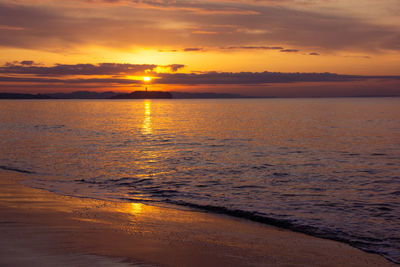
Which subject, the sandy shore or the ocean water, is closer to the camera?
the sandy shore

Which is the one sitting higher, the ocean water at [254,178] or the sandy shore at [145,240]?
the sandy shore at [145,240]

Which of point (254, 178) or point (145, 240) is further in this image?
point (254, 178)

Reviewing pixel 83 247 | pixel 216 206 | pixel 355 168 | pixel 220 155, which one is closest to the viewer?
pixel 83 247

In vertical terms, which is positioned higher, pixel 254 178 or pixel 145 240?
pixel 145 240

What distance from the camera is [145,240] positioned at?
8664mm

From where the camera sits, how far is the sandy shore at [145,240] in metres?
7.35

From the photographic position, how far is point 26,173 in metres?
19.4

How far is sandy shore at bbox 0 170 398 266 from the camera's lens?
7.35m

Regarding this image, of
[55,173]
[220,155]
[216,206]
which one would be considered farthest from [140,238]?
[220,155]

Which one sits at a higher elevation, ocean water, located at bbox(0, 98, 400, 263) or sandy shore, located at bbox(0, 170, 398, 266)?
sandy shore, located at bbox(0, 170, 398, 266)

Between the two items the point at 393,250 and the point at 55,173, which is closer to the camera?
the point at 393,250

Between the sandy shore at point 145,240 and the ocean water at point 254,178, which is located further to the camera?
the ocean water at point 254,178

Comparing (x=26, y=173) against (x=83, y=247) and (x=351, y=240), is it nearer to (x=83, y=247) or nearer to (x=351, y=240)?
(x=83, y=247)

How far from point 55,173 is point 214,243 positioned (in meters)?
13.6
